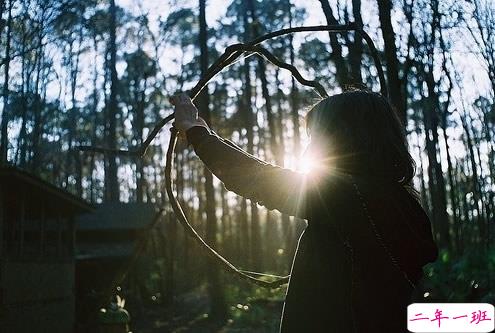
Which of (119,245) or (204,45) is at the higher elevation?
(204,45)

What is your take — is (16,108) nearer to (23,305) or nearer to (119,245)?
(119,245)

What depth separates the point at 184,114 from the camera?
1661 millimetres

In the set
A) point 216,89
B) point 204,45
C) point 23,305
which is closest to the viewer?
point 23,305

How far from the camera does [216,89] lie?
34.9m

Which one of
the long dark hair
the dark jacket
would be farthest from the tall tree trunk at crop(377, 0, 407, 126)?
the dark jacket

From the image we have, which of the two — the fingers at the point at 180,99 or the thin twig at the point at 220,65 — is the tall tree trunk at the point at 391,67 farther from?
the fingers at the point at 180,99

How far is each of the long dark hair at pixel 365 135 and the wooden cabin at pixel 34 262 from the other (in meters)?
12.8

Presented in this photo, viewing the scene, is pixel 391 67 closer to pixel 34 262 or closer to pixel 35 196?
pixel 34 262

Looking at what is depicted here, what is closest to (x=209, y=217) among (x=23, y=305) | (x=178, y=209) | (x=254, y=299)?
Result: (x=254, y=299)

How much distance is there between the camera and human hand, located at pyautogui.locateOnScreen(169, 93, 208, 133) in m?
1.62

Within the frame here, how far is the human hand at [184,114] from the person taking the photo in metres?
1.62

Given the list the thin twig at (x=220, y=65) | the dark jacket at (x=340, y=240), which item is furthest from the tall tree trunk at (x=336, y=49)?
the dark jacket at (x=340, y=240)

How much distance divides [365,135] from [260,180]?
0.35 metres

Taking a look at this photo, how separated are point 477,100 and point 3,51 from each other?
70.3 ft
